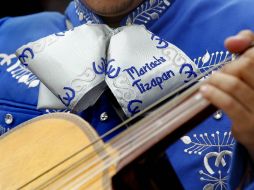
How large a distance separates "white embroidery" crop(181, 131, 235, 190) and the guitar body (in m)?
0.17

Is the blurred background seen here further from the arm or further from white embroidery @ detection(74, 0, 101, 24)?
the arm

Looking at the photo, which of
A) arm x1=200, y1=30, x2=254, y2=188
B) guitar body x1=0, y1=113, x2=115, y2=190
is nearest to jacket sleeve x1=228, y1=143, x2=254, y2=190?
A: arm x1=200, y1=30, x2=254, y2=188

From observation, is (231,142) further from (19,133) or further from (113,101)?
(19,133)

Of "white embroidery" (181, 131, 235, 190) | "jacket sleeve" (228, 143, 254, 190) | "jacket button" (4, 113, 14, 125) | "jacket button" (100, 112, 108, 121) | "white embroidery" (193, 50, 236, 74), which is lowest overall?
"white embroidery" (181, 131, 235, 190)

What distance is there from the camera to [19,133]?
831mm

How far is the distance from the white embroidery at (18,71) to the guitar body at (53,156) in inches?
5.4

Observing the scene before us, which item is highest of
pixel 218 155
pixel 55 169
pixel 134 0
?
pixel 134 0

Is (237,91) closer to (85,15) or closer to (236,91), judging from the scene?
(236,91)

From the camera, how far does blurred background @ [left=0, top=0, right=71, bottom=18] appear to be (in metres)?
1.77

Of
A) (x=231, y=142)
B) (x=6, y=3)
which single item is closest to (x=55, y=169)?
(x=231, y=142)

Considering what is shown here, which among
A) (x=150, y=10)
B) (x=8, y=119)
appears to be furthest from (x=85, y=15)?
(x=8, y=119)

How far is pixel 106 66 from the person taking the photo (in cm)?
84

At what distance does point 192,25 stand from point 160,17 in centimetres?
6

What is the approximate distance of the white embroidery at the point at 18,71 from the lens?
953mm
